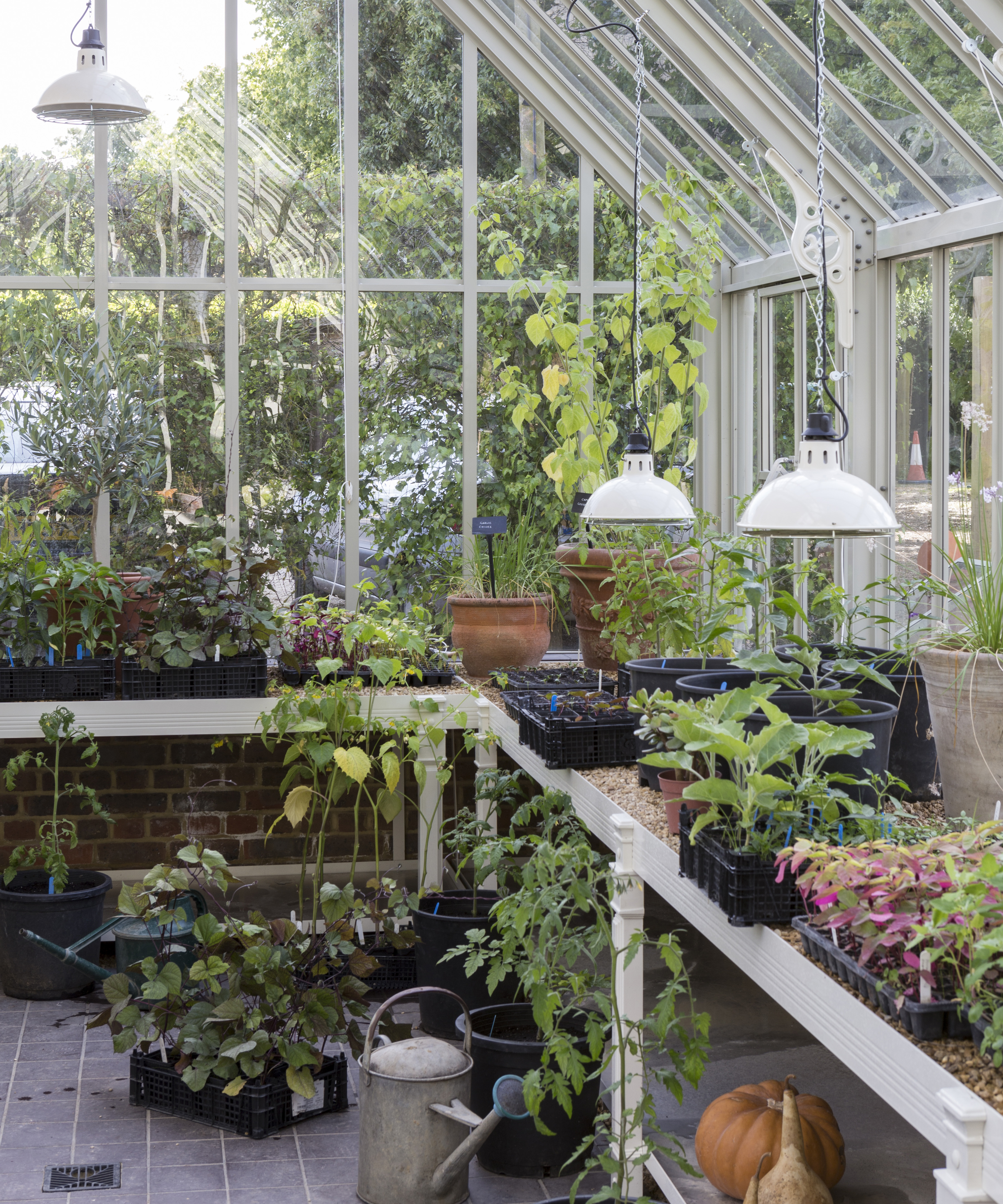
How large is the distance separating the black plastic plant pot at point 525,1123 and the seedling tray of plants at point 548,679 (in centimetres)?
144

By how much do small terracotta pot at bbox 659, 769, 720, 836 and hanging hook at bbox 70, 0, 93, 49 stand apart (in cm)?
348

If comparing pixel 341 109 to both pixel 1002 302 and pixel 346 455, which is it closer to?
pixel 346 455

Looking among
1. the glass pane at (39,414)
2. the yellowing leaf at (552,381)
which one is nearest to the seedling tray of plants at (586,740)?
the yellowing leaf at (552,381)

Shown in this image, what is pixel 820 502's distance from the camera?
2357 mm

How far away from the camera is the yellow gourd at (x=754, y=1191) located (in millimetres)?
2971

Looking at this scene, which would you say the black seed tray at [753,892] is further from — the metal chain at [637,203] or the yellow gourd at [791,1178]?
the metal chain at [637,203]

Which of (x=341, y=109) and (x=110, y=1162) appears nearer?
(x=110, y=1162)

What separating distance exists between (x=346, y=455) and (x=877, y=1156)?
378 cm

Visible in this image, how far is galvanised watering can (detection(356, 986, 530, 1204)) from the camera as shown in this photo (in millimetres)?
3273

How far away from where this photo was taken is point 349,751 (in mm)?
4441

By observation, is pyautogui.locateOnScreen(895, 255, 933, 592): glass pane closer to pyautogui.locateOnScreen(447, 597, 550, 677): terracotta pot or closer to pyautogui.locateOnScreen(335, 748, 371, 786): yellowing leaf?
pyautogui.locateOnScreen(447, 597, 550, 677): terracotta pot

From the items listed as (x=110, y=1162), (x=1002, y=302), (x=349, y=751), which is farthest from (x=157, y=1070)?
(x=1002, y=302)

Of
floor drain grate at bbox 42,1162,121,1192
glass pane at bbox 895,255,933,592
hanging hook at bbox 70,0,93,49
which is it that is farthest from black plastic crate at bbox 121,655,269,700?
glass pane at bbox 895,255,933,592

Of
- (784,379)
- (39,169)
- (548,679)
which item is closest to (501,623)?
(548,679)
